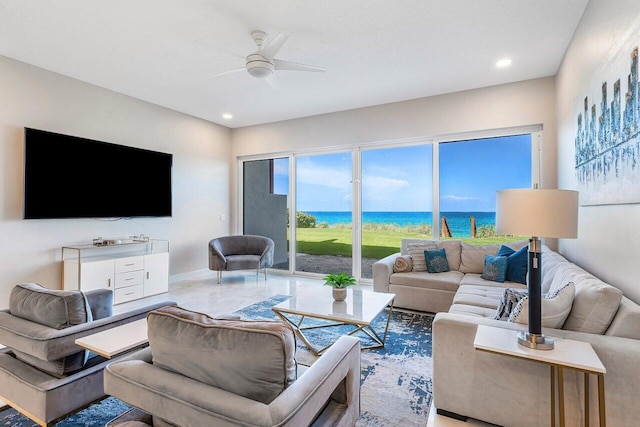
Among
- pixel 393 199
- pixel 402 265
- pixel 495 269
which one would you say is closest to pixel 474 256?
pixel 495 269

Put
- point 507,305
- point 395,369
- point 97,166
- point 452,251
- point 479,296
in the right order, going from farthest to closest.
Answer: point 97,166
point 452,251
point 479,296
point 395,369
point 507,305

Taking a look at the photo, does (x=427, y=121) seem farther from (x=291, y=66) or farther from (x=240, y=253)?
(x=240, y=253)

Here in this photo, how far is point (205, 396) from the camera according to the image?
3.05 ft

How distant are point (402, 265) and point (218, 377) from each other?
3190mm

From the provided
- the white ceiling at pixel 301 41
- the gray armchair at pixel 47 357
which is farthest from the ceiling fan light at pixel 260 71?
the gray armchair at pixel 47 357

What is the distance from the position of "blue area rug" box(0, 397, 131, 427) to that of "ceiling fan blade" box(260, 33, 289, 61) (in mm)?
2870

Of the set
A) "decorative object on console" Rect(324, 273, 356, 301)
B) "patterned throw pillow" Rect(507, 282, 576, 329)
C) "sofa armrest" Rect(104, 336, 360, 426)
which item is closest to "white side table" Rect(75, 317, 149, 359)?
"sofa armrest" Rect(104, 336, 360, 426)

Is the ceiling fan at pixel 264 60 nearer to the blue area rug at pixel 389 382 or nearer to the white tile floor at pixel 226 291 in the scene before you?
the white tile floor at pixel 226 291

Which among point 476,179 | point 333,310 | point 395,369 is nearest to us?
point 395,369

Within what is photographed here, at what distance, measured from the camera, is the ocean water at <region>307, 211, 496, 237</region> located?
4.44m

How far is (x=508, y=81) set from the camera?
4.01m

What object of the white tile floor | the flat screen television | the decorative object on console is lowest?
the white tile floor

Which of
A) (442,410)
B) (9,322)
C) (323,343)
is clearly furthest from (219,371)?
(323,343)

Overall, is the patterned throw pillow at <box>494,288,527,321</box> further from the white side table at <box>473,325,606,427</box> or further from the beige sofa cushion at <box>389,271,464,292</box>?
the beige sofa cushion at <box>389,271,464,292</box>
